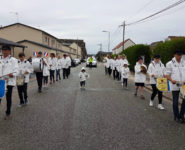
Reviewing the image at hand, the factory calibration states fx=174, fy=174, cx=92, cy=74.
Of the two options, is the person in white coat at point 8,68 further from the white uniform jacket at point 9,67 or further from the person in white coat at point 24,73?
the person in white coat at point 24,73

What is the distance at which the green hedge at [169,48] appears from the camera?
10.6 meters

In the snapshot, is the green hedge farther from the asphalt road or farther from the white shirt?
the white shirt

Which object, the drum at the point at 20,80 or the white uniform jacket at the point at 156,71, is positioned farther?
the white uniform jacket at the point at 156,71

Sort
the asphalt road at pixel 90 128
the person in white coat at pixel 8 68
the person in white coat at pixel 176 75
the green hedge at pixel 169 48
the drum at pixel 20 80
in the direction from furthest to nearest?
the green hedge at pixel 169 48 < the drum at pixel 20 80 < the person in white coat at pixel 8 68 < the person in white coat at pixel 176 75 < the asphalt road at pixel 90 128

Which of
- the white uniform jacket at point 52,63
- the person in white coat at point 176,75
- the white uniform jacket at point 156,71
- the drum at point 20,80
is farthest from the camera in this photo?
the white uniform jacket at point 52,63

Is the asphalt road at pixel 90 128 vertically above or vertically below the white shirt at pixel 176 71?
below

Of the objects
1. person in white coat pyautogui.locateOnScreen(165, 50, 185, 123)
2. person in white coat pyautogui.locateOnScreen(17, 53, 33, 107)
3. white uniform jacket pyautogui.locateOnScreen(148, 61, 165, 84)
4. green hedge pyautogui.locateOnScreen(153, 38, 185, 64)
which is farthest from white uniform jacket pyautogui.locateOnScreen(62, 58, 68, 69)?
person in white coat pyautogui.locateOnScreen(165, 50, 185, 123)

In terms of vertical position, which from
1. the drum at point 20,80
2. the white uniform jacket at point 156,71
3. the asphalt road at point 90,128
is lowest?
the asphalt road at point 90,128

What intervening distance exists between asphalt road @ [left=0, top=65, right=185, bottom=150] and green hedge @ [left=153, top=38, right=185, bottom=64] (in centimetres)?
584

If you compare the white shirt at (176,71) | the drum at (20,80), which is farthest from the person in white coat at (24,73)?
the white shirt at (176,71)

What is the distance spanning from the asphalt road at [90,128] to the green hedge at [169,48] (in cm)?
584

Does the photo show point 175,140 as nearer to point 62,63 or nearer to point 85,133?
point 85,133

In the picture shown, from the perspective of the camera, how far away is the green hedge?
34.8 ft

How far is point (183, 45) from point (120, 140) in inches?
353
